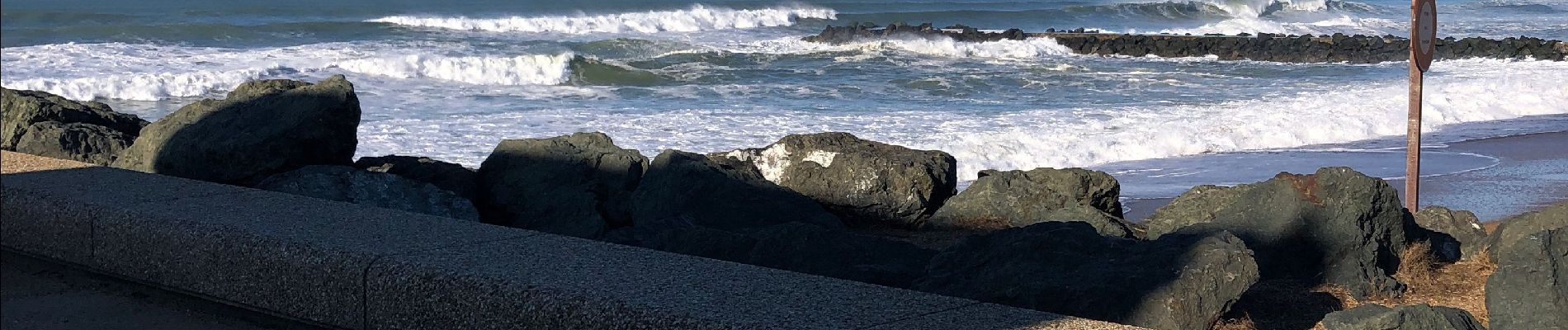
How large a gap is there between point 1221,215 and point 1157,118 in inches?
403

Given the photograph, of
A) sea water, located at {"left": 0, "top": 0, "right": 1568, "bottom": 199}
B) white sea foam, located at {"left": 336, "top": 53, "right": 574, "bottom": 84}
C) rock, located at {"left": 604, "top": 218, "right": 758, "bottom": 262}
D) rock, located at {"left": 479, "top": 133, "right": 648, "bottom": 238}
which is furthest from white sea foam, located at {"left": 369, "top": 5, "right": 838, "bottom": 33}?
rock, located at {"left": 604, "top": 218, "right": 758, "bottom": 262}

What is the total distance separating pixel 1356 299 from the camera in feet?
15.9

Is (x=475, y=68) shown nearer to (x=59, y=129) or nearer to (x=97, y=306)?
(x=59, y=129)

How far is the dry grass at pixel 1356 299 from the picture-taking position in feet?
14.7

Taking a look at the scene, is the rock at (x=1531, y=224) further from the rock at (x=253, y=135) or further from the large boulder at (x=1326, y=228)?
the rock at (x=253, y=135)

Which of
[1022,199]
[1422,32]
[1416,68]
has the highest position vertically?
[1422,32]

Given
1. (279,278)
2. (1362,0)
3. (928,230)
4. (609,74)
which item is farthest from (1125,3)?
(279,278)

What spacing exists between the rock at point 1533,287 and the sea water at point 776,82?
373 cm

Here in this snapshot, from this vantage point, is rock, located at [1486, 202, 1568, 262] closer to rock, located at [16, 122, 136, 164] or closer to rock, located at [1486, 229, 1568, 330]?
rock, located at [1486, 229, 1568, 330]

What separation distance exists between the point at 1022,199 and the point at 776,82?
15367mm

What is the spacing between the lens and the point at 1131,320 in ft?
13.1

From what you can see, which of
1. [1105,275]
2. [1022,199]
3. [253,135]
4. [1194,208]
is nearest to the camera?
[1105,275]

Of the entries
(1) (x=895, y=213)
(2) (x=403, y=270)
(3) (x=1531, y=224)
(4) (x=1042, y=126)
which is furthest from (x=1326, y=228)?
(4) (x=1042, y=126)

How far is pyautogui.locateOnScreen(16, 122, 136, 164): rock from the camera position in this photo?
653 centimetres
